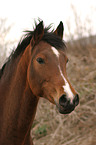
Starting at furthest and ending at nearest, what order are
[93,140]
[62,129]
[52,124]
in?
[52,124]
[62,129]
[93,140]

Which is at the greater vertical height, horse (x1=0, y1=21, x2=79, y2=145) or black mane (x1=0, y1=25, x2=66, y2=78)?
black mane (x1=0, y1=25, x2=66, y2=78)

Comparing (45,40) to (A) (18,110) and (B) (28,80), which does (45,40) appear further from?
(A) (18,110)

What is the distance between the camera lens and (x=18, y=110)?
1.79m

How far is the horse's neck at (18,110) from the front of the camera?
1.77 m

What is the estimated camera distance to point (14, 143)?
5.78 ft

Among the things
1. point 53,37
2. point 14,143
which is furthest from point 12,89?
point 53,37

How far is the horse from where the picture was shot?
5.32ft

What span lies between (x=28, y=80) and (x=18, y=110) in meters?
0.37

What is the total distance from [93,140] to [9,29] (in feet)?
11.4

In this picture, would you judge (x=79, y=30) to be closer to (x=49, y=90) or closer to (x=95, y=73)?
(x=95, y=73)

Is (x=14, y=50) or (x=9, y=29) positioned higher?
(x=9, y=29)

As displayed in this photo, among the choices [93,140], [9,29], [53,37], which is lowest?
[93,140]

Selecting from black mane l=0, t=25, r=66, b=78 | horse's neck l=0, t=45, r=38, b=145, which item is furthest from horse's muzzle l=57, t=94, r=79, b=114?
black mane l=0, t=25, r=66, b=78

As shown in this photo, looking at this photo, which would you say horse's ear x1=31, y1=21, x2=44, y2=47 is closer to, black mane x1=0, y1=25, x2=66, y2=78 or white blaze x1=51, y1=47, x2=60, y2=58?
black mane x1=0, y1=25, x2=66, y2=78
